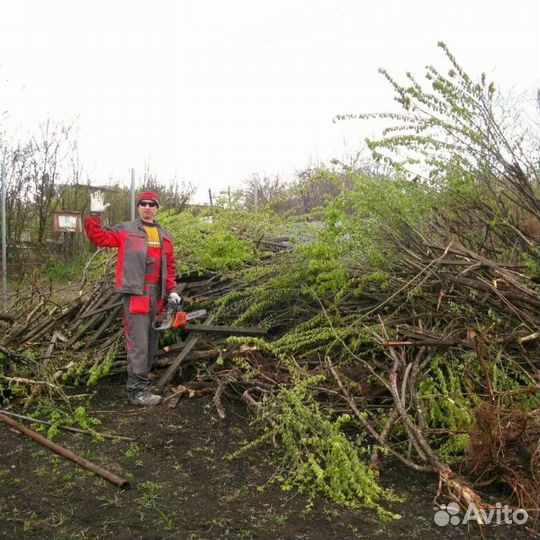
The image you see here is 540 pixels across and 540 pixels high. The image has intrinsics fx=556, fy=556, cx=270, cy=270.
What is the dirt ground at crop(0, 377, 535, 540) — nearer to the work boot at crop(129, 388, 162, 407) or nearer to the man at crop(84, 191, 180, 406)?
the work boot at crop(129, 388, 162, 407)

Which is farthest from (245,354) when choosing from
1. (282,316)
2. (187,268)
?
(187,268)

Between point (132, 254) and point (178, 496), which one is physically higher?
point (132, 254)

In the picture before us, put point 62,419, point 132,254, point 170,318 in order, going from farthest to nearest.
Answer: point 170,318
point 132,254
point 62,419

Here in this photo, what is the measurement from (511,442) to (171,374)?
2.87 meters

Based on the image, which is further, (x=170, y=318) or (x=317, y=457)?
(x=170, y=318)

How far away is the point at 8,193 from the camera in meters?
14.6

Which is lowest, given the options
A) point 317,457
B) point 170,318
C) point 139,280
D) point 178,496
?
point 178,496

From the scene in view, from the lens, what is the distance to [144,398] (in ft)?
15.1

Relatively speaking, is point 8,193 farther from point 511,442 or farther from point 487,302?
point 511,442

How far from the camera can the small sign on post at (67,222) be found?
13.3 metres

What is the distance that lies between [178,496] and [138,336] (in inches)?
71.5

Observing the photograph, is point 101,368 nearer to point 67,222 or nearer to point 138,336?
point 138,336

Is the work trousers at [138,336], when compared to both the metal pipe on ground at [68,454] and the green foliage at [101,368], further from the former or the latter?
the metal pipe on ground at [68,454]

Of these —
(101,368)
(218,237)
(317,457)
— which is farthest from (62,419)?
(218,237)
